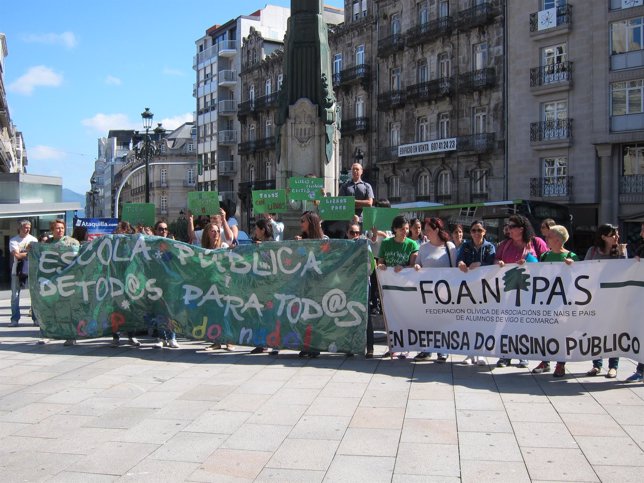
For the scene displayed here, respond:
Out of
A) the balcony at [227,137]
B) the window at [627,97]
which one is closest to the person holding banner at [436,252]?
the window at [627,97]

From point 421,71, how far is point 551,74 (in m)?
9.41

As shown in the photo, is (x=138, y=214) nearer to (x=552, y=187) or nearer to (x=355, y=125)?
(x=552, y=187)

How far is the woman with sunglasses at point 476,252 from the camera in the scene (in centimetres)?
858

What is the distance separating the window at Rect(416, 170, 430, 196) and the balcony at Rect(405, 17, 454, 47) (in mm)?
7511

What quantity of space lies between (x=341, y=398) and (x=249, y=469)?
2.12m

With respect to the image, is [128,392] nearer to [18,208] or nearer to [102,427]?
[102,427]

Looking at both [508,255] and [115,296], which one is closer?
[508,255]

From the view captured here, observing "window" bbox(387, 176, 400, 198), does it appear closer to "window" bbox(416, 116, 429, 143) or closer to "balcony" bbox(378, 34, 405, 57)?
"window" bbox(416, 116, 429, 143)

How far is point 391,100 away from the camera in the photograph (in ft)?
147

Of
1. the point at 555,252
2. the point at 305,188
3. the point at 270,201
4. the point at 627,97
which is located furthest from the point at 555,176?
the point at 555,252

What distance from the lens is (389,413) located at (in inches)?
251

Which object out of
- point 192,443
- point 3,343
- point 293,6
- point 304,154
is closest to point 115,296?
point 3,343

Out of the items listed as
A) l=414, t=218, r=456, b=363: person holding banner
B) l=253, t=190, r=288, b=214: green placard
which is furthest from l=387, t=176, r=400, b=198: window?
l=414, t=218, r=456, b=363: person holding banner

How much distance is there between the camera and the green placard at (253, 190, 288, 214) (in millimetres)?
13742
